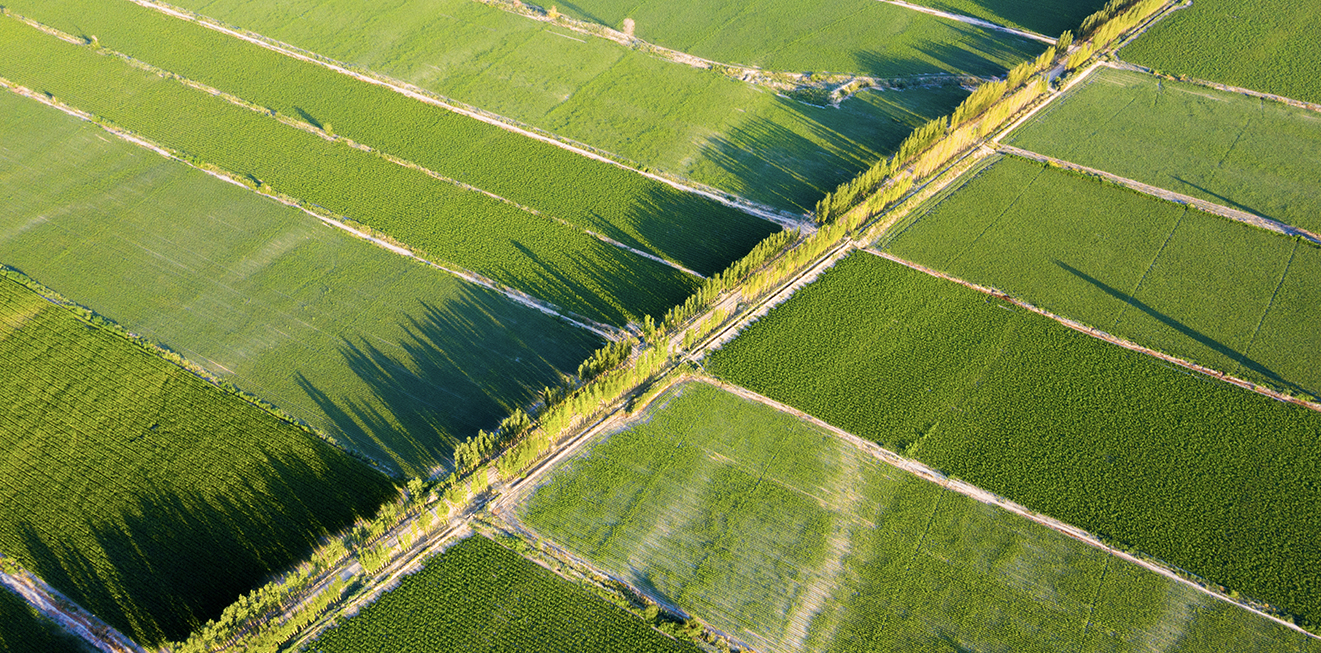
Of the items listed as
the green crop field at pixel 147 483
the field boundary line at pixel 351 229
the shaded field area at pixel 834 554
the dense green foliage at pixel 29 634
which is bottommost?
the shaded field area at pixel 834 554

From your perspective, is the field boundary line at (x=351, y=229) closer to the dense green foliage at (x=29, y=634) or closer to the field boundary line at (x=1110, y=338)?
the field boundary line at (x=1110, y=338)

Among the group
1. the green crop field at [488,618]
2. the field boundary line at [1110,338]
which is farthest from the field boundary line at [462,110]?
the green crop field at [488,618]

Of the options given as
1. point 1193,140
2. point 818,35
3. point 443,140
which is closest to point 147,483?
point 443,140

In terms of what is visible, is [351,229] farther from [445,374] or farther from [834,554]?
[834,554]

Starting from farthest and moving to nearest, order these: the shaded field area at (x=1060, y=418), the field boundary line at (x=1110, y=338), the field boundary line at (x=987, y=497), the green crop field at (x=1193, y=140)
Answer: the green crop field at (x=1193, y=140)
the field boundary line at (x=1110, y=338)
the shaded field area at (x=1060, y=418)
the field boundary line at (x=987, y=497)

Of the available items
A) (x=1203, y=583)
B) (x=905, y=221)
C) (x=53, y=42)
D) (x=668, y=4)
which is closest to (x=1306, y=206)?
(x=905, y=221)

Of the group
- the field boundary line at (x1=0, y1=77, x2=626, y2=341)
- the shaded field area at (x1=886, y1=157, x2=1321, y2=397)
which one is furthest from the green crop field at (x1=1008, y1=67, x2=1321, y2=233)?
the field boundary line at (x1=0, y1=77, x2=626, y2=341)
